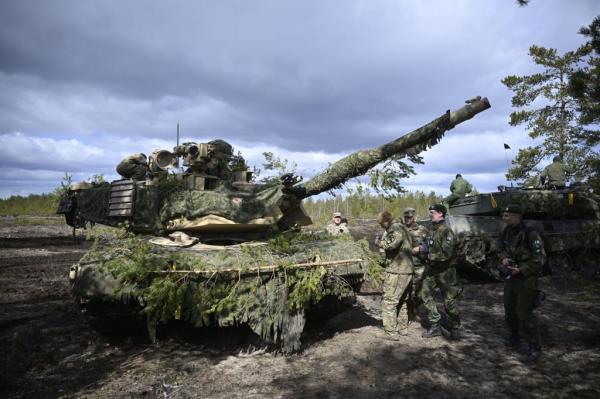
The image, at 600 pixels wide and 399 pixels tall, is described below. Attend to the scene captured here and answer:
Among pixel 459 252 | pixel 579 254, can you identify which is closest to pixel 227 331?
pixel 459 252

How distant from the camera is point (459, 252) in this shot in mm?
9773

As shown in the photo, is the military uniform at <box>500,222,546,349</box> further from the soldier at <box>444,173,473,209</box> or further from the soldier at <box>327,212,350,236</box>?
the soldier at <box>444,173,473,209</box>

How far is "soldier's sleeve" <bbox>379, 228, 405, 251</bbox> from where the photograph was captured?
567 centimetres

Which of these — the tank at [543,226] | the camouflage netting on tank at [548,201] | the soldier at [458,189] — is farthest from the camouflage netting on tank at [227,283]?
the soldier at [458,189]

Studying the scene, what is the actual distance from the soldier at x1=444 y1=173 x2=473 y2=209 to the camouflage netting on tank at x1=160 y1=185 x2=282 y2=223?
25.6 feet

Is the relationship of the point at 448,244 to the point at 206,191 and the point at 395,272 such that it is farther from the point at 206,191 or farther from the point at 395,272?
the point at 206,191

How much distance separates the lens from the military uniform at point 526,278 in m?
4.81

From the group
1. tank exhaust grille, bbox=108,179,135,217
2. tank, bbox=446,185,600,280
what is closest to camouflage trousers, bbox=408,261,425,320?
tank, bbox=446,185,600,280

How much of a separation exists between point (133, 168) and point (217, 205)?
5.78ft

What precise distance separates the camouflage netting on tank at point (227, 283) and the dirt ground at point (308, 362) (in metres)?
0.56

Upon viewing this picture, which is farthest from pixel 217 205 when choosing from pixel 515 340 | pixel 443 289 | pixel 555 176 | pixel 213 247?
pixel 555 176

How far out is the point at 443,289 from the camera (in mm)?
5781

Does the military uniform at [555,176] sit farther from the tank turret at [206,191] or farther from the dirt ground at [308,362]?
the tank turret at [206,191]

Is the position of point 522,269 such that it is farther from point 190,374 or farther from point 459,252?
point 459,252
